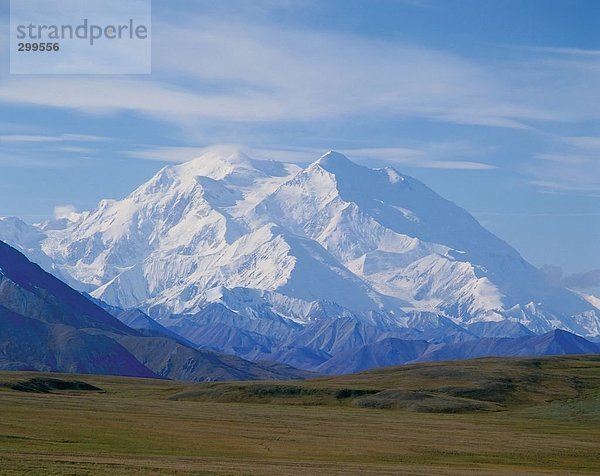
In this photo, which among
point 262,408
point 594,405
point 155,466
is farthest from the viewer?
point 594,405

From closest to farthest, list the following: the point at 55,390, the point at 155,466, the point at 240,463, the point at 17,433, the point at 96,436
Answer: the point at 155,466 < the point at 240,463 < the point at 17,433 < the point at 96,436 < the point at 55,390

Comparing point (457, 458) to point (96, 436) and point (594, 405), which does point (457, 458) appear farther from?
point (594, 405)

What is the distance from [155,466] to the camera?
250 feet

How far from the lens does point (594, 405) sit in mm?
187000

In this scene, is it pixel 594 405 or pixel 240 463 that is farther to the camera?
pixel 594 405

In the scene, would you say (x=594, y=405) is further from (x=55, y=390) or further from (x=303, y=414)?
(x=55, y=390)

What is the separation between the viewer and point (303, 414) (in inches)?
6289

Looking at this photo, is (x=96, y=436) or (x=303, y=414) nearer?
(x=96, y=436)

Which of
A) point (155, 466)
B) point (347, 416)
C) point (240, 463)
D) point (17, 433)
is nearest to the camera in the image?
point (155, 466)

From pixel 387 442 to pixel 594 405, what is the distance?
81425mm

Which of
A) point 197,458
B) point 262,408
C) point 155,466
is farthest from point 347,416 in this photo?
point 155,466

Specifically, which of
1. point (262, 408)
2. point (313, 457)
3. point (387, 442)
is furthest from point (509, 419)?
point (313, 457)

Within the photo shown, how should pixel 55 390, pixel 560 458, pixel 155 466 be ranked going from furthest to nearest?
pixel 55 390 → pixel 560 458 → pixel 155 466

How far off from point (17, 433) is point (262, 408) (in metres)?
83.5
